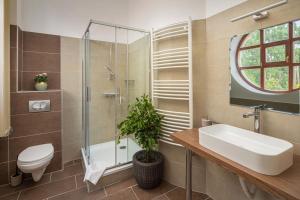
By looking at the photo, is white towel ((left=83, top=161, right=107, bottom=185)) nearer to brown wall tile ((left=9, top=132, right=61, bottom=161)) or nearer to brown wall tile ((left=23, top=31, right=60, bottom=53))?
brown wall tile ((left=9, top=132, right=61, bottom=161))

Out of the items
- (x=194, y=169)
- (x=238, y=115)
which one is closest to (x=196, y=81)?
(x=238, y=115)

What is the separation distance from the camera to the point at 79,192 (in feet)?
6.43

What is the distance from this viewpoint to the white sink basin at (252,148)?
3.08 ft

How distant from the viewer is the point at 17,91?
215cm

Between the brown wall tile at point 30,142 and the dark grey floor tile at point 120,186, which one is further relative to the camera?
the brown wall tile at point 30,142

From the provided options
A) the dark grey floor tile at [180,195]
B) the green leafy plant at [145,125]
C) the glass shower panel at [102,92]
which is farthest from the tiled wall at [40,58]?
the dark grey floor tile at [180,195]

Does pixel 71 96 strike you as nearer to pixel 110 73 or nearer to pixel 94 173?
pixel 110 73

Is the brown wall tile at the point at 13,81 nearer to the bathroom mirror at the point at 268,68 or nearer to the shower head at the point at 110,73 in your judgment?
the shower head at the point at 110,73

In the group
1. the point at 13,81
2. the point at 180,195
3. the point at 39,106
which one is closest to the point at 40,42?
the point at 13,81

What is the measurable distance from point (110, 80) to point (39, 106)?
42.1 inches

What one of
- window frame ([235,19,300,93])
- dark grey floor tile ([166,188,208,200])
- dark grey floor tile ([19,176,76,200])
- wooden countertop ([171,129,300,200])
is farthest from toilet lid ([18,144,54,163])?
window frame ([235,19,300,93])

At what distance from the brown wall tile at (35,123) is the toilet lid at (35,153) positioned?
0.23m

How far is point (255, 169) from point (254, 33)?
1.14 m

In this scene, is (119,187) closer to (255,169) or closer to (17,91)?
(255,169)
